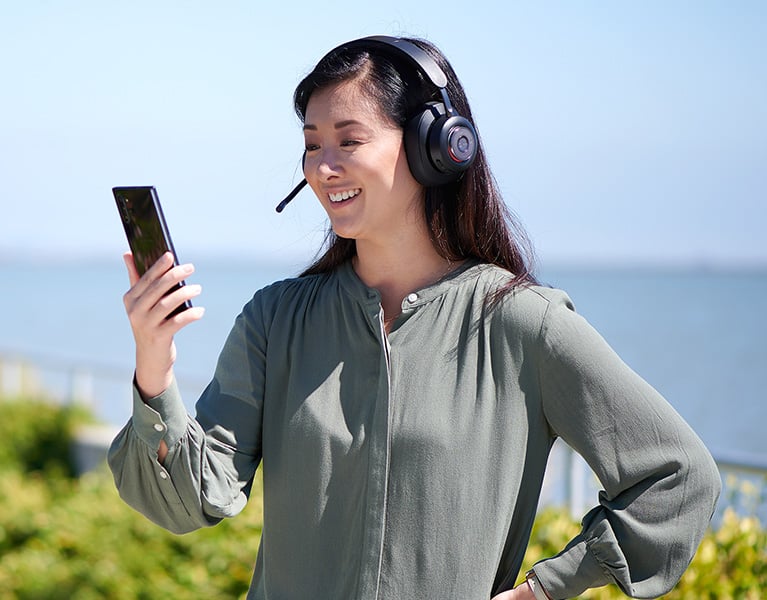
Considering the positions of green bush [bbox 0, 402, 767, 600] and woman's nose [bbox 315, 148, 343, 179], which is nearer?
woman's nose [bbox 315, 148, 343, 179]

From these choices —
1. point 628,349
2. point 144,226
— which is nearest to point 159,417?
point 144,226

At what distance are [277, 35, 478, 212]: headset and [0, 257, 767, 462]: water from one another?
0.66 meters

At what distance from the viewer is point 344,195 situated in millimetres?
2170

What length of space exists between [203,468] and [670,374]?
95.9ft

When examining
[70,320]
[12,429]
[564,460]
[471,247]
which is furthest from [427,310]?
[70,320]

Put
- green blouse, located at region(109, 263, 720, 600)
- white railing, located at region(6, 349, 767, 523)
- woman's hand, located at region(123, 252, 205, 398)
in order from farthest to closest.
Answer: white railing, located at region(6, 349, 767, 523) < green blouse, located at region(109, 263, 720, 600) < woman's hand, located at region(123, 252, 205, 398)

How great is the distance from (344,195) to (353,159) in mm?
81

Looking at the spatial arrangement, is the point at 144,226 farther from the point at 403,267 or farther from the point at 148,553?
the point at 148,553

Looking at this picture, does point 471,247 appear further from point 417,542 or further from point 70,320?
point 70,320

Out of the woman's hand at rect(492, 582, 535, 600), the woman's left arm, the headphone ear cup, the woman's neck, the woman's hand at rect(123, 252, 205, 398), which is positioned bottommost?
the woman's hand at rect(492, 582, 535, 600)

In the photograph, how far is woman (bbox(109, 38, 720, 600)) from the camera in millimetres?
2098

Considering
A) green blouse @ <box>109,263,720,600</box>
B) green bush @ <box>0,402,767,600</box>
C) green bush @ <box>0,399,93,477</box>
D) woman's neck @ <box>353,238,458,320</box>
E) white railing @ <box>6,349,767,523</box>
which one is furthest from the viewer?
green bush @ <box>0,399,93,477</box>

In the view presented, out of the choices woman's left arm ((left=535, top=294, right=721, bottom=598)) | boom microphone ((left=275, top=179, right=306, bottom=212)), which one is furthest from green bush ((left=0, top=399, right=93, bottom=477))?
woman's left arm ((left=535, top=294, right=721, bottom=598))

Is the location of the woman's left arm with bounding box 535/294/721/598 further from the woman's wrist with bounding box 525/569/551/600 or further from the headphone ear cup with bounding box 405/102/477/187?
the headphone ear cup with bounding box 405/102/477/187
